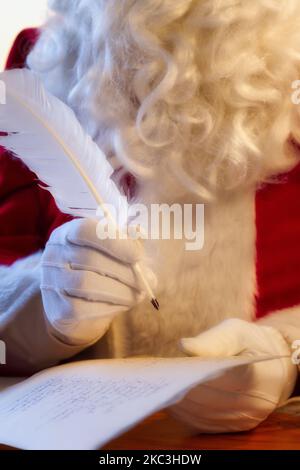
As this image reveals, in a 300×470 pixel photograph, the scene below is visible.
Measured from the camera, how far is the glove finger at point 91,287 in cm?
75

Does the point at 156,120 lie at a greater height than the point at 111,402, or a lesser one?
greater

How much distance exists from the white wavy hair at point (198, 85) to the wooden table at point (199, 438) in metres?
0.30

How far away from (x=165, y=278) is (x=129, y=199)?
0.38ft

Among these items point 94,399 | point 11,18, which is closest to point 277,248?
point 94,399

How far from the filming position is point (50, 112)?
2.80 feet

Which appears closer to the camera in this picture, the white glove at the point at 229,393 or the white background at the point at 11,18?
the white glove at the point at 229,393

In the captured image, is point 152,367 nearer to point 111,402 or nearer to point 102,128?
point 111,402

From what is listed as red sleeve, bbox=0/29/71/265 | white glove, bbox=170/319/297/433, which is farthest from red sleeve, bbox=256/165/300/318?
red sleeve, bbox=0/29/71/265

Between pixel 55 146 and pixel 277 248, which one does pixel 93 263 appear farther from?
pixel 277 248

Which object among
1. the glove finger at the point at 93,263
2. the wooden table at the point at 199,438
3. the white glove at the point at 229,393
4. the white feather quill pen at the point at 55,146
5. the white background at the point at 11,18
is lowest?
the wooden table at the point at 199,438

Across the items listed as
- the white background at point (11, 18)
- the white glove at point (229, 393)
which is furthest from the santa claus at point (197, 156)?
the white background at point (11, 18)

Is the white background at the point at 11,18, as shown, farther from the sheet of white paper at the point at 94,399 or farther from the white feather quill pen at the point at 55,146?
the sheet of white paper at the point at 94,399
